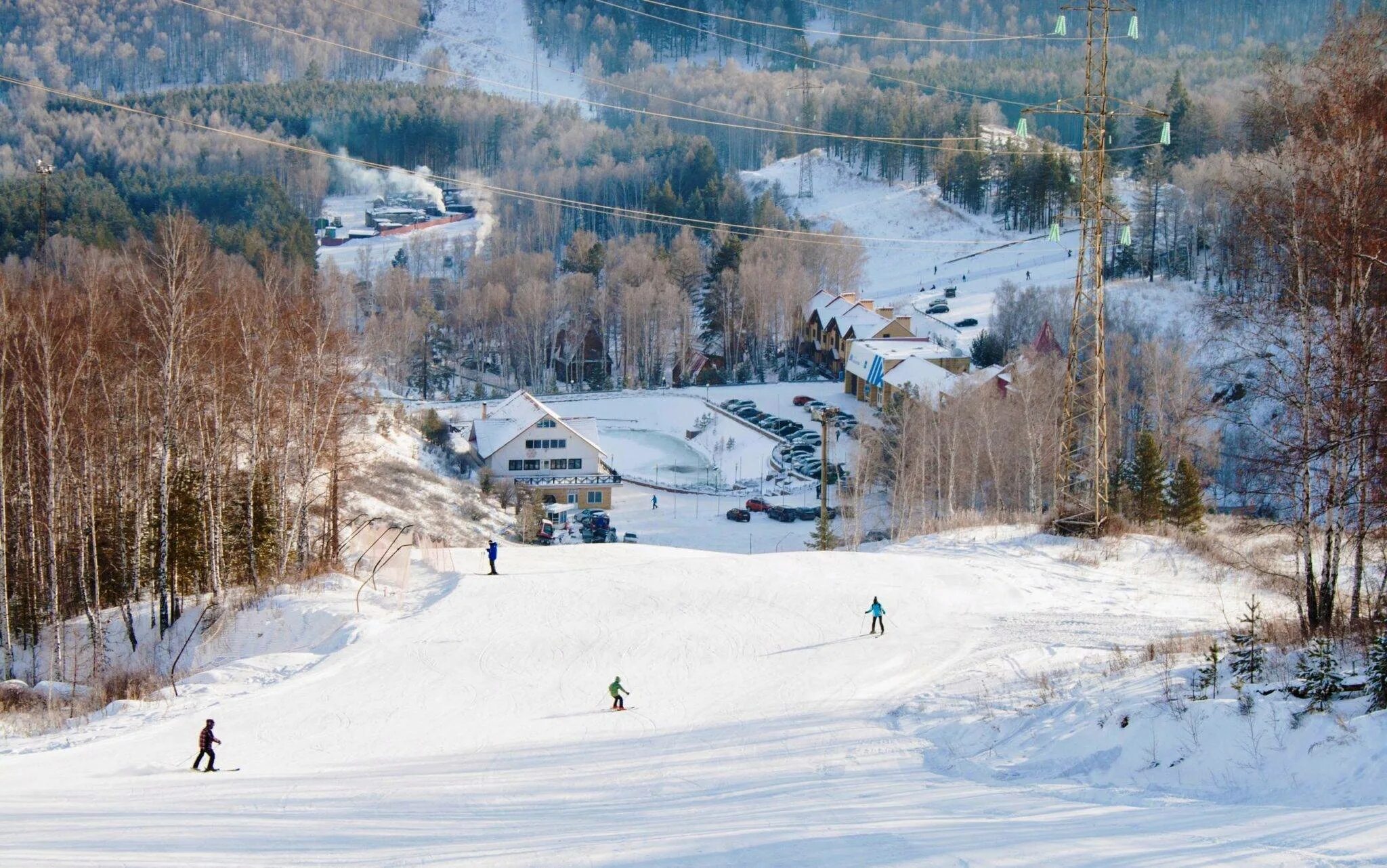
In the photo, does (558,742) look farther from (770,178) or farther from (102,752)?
(770,178)

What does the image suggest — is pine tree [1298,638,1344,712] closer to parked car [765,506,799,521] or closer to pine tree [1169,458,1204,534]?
pine tree [1169,458,1204,534]

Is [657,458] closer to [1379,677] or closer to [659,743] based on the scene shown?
[659,743]

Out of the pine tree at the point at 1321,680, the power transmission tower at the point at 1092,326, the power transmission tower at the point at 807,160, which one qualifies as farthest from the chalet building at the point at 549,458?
the power transmission tower at the point at 807,160

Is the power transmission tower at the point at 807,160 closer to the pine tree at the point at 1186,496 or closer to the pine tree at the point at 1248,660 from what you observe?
the pine tree at the point at 1186,496

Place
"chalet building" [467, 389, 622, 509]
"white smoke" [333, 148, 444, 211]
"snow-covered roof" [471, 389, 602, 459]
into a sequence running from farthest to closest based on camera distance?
"white smoke" [333, 148, 444, 211] → "snow-covered roof" [471, 389, 602, 459] → "chalet building" [467, 389, 622, 509]

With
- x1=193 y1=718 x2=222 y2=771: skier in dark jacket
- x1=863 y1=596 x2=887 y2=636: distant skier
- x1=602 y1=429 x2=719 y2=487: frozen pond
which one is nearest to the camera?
x1=193 y1=718 x2=222 y2=771: skier in dark jacket

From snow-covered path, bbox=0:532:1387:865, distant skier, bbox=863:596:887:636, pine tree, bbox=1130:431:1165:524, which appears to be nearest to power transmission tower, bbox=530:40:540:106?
pine tree, bbox=1130:431:1165:524
